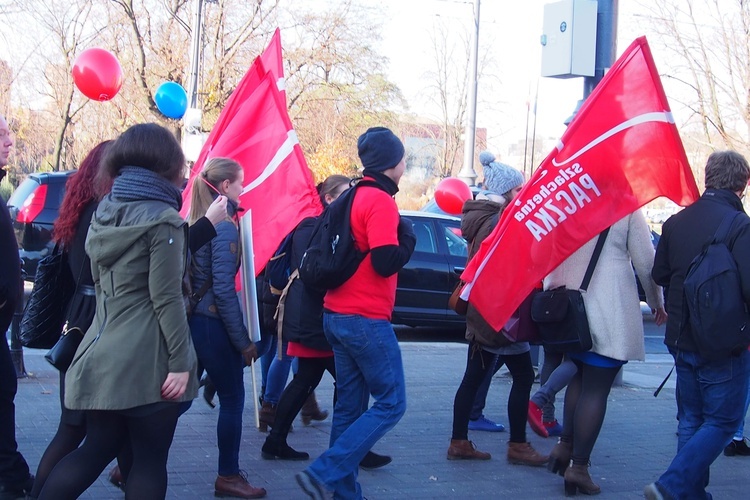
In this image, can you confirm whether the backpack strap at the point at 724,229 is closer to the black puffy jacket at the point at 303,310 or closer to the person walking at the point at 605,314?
the person walking at the point at 605,314

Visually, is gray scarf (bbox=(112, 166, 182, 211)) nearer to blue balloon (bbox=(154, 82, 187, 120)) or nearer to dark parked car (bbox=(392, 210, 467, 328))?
dark parked car (bbox=(392, 210, 467, 328))

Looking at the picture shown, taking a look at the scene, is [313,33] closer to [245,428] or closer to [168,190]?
[245,428]

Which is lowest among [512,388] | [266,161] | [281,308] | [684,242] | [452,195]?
[512,388]

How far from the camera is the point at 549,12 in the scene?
7.36 m

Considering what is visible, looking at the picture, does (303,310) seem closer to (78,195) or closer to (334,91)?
(78,195)

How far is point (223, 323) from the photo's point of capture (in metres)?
4.36

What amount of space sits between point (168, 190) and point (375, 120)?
2842 cm

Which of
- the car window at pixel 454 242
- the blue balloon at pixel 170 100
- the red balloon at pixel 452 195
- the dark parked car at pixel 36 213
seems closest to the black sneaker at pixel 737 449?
the car window at pixel 454 242

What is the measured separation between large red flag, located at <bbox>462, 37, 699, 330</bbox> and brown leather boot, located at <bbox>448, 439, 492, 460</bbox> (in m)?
1.24

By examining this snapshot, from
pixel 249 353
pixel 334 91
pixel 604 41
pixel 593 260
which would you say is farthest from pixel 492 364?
pixel 334 91

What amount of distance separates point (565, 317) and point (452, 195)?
8.13 m

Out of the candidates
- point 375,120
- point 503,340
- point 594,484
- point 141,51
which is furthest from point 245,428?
point 375,120

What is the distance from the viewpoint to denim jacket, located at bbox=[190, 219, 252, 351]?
170 inches

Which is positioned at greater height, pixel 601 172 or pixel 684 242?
pixel 601 172
